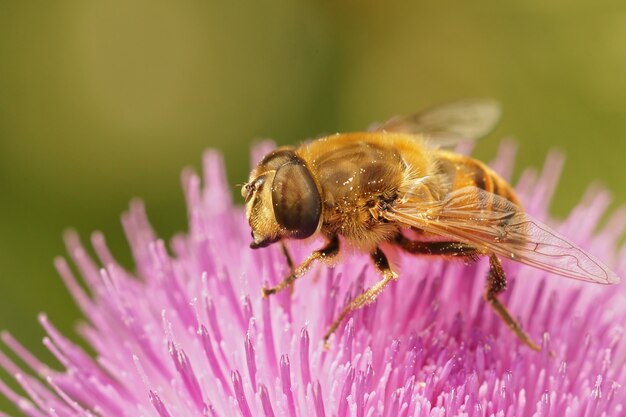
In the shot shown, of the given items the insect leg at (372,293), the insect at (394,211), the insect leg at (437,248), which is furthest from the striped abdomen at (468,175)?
the insect leg at (372,293)

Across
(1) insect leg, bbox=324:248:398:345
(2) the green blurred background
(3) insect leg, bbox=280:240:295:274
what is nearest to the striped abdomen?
(1) insect leg, bbox=324:248:398:345

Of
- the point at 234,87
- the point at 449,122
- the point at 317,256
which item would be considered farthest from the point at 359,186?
the point at 234,87

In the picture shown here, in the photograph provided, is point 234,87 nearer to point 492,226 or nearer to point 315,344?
point 315,344

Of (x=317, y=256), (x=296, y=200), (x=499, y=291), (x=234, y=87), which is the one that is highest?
(x=234, y=87)

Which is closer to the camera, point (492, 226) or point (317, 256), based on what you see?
point (492, 226)

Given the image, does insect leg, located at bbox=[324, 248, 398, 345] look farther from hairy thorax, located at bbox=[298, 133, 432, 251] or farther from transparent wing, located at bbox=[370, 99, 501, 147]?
transparent wing, located at bbox=[370, 99, 501, 147]

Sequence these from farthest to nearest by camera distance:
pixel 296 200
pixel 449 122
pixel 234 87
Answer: pixel 234 87 < pixel 449 122 < pixel 296 200

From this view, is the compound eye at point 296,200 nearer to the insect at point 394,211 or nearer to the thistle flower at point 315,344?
the insect at point 394,211
